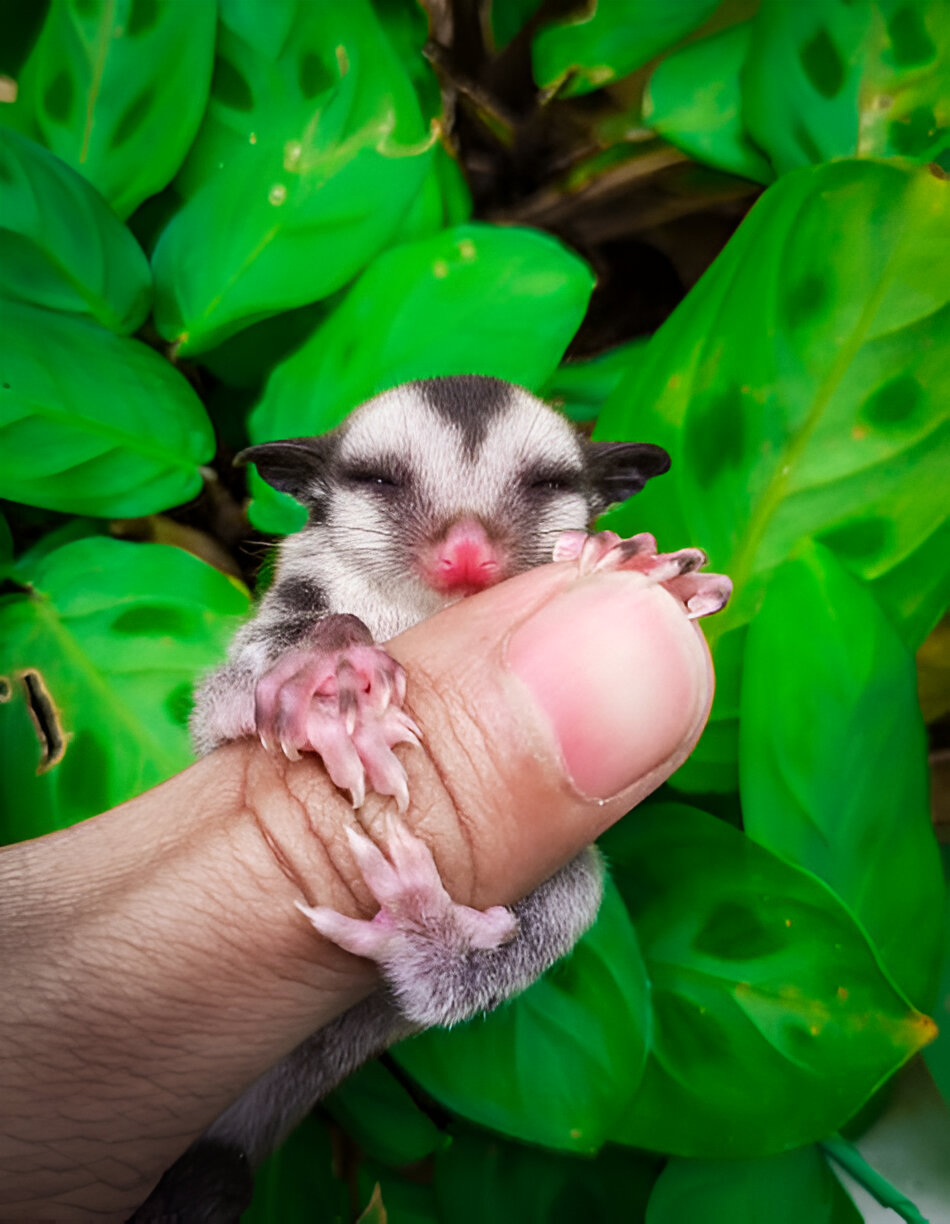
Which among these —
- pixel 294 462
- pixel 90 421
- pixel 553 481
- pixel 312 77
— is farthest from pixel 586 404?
pixel 90 421

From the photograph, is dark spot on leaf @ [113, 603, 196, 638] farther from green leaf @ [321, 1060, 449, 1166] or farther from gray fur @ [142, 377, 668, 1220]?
green leaf @ [321, 1060, 449, 1166]

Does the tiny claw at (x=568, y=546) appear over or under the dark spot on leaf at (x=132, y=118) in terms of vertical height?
under

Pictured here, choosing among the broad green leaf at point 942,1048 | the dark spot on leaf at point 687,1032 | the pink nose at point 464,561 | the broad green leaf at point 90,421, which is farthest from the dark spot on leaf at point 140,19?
the broad green leaf at point 942,1048

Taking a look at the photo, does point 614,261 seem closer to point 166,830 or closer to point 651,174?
point 651,174

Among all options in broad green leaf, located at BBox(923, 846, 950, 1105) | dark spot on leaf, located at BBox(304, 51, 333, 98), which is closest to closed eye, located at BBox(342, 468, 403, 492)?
dark spot on leaf, located at BBox(304, 51, 333, 98)

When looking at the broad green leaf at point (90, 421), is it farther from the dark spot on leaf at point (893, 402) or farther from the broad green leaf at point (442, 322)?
the dark spot on leaf at point (893, 402)

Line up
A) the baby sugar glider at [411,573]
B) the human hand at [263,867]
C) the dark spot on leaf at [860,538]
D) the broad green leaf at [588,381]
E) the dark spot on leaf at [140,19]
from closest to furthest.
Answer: the human hand at [263,867]
the baby sugar glider at [411,573]
the dark spot on leaf at [860,538]
the dark spot on leaf at [140,19]
the broad green leaf at [588,381]

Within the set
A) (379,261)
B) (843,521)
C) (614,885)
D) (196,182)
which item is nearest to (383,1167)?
(614,885)

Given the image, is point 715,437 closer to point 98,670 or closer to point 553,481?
point 553,481
